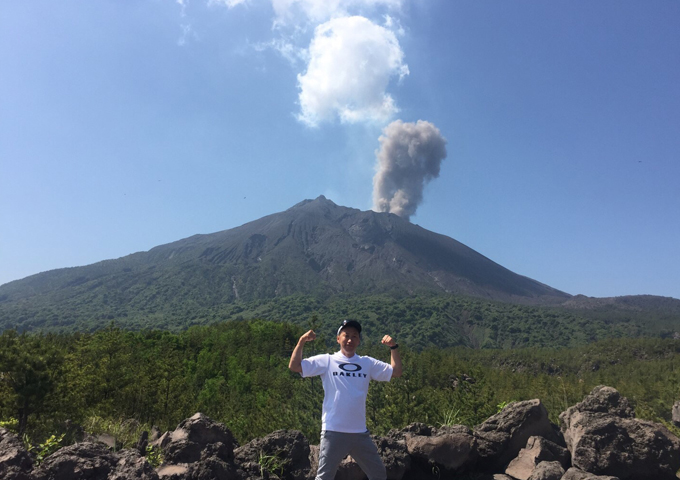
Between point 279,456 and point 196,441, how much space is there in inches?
54.8

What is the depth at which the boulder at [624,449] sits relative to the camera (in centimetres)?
613

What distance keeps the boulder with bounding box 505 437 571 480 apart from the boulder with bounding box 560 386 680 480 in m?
0.25

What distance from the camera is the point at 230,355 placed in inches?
2474

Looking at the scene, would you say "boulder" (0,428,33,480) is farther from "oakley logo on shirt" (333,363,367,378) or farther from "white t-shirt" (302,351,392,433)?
"oakley logo on shirt" (333,363,367,378)

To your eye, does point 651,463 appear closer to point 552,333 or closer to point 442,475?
point 442,475

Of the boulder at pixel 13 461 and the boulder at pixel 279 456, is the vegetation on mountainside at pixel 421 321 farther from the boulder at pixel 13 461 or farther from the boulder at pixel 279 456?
the boulder at pixel 13 461

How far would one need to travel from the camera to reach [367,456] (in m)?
4.67

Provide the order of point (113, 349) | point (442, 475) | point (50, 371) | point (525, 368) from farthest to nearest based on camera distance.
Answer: point (525, 368)
point (113, 349)
point (50, 371)
point (442, 475)

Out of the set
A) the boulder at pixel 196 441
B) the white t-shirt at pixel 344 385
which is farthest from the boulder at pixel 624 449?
the boulder at pixel 196 441

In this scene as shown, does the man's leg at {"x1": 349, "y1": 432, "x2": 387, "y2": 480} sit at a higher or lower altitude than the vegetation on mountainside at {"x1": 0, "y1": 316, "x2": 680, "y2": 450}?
higher

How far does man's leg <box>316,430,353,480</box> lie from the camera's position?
4547mm

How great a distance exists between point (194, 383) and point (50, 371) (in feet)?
120

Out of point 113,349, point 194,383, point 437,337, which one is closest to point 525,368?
point 437,337

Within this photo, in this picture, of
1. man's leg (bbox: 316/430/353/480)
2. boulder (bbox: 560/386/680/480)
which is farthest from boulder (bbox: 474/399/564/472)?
man's leg (bbox: 316/430/353/480)
